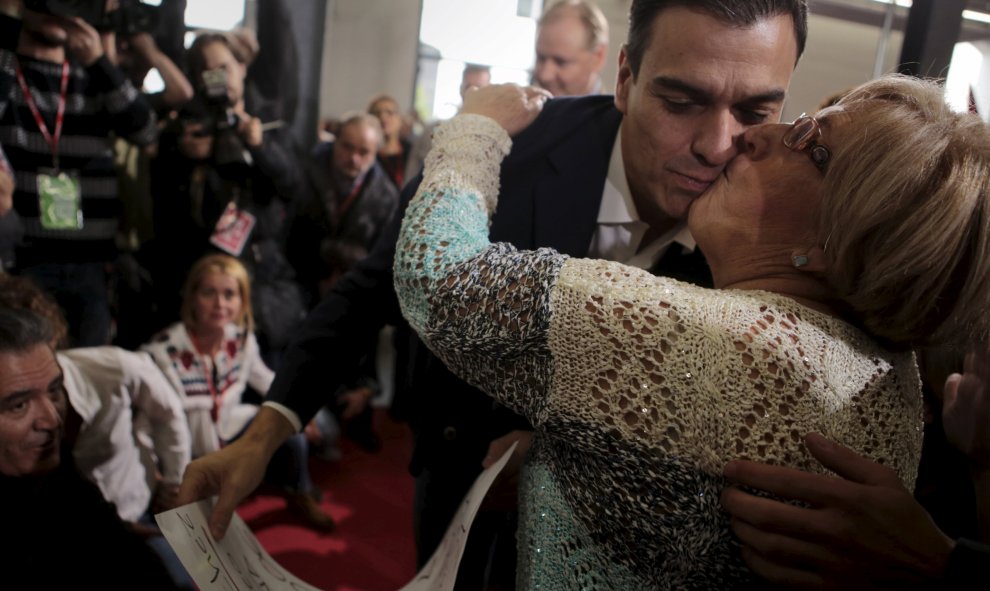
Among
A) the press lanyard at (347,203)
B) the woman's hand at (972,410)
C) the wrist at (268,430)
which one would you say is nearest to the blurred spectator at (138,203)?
the press lanyard at (347,203)

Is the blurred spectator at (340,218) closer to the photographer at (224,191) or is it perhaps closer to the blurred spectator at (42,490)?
the photographer at (224,191)

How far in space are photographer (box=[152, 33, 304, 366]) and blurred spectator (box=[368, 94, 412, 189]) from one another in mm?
267

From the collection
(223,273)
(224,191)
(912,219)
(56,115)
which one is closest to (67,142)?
(56,115)

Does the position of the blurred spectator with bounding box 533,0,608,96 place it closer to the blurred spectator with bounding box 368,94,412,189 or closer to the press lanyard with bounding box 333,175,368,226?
the blurred spectator with bounding box 368,94,412,189

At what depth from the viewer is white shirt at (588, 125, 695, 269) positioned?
3.52 ft

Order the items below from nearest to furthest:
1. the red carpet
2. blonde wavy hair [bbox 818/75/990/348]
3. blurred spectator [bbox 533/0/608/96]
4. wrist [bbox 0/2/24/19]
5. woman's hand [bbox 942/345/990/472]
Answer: blonde wavy hair [bbox 818/75/990/348] < woman's hand [bbox 942/345/990/472] < wrist [bbox 0/2/24/19] < blurred spectator [bbox 533/0/608/96] < the red carpet

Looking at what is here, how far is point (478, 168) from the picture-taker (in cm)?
90

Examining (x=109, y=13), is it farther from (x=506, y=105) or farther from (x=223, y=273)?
(x=506, y=105)

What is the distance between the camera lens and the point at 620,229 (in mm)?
1092

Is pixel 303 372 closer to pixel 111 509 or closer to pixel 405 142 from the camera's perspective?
pixel 111 509

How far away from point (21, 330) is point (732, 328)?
1.13 meters

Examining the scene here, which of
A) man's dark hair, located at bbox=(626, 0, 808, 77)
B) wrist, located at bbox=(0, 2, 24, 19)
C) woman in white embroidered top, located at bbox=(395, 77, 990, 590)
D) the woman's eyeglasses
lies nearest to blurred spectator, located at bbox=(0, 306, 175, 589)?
wrist, located at bbox=(0, 2, 24, 19)

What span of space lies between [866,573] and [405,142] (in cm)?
150

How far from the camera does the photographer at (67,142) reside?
1307 millimetres
